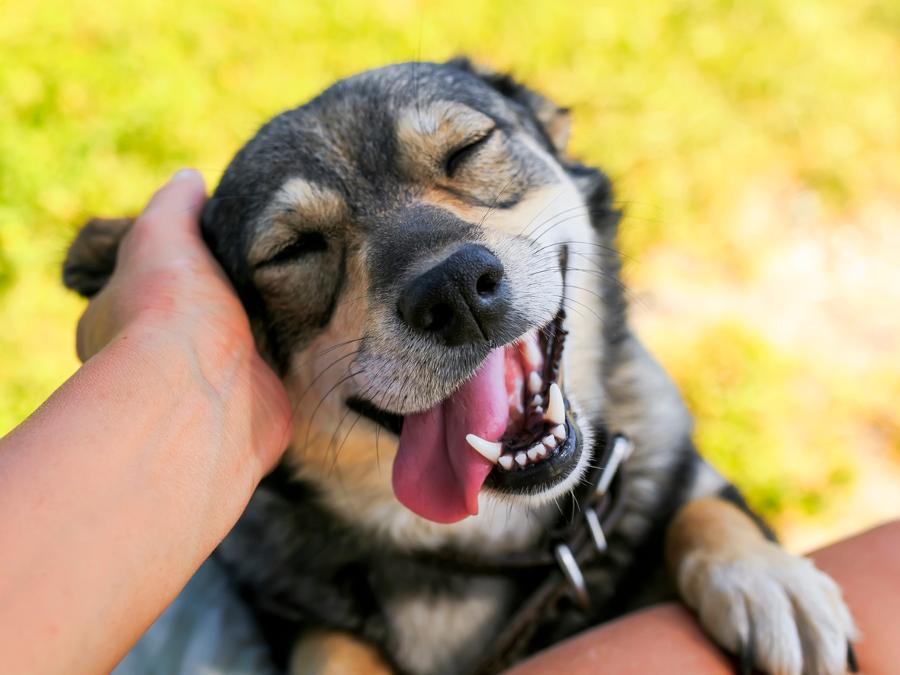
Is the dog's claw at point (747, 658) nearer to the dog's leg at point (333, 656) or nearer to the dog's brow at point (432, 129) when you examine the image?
the dog's leg at point (333, 656)

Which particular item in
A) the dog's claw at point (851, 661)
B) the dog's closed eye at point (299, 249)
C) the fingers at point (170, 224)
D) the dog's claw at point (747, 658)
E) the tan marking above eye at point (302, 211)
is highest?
the fingers at point (170, 224)

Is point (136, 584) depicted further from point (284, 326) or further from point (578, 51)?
point (578, 51)

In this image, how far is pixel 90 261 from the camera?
2371mm

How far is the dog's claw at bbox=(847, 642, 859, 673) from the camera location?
5.69 ft

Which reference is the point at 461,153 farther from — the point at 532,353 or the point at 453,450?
the point at 453,450

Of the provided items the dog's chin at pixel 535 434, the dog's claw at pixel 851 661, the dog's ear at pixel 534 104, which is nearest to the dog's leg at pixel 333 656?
the dog's chin at pixel 535 434

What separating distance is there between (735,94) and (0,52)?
4.37 metres

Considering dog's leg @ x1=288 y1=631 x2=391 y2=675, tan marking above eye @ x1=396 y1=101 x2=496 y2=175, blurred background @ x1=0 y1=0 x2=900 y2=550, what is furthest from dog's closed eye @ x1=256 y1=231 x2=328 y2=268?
blurred background @ x1=0 y1=0 x2=900 y2=550

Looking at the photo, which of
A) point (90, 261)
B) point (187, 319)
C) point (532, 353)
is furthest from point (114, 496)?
point (90, 261)

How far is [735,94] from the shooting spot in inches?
195

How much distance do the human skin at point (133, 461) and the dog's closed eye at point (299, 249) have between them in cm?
14

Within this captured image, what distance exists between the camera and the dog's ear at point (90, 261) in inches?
93.0

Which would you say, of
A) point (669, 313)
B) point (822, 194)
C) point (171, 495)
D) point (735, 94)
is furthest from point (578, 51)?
point (171, 495)

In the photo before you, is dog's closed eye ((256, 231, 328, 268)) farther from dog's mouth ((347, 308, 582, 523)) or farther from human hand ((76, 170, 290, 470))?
dog's mouth ((347, 308, 582, 523))
